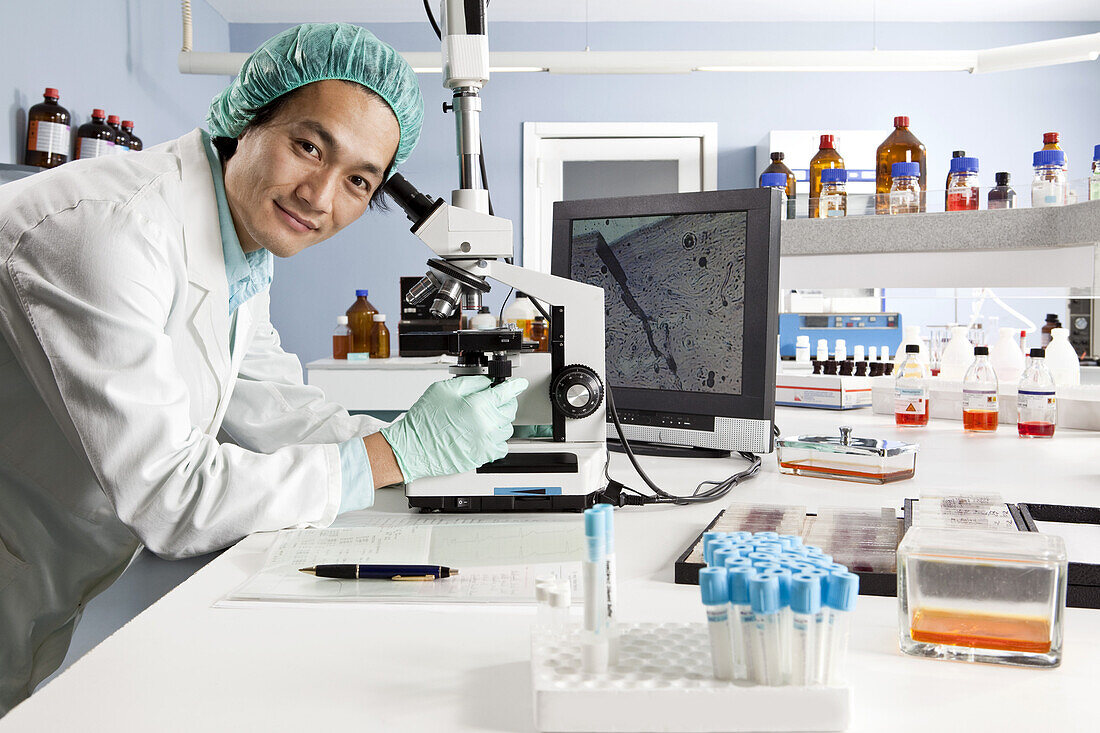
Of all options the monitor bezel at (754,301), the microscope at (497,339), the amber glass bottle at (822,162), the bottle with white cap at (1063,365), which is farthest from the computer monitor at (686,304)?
the bottle with white cap at (1063,365)

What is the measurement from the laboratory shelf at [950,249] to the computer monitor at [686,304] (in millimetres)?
606

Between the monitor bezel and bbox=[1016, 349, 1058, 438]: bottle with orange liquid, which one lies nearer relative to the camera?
the monitor bezel

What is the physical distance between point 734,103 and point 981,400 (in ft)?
11.1

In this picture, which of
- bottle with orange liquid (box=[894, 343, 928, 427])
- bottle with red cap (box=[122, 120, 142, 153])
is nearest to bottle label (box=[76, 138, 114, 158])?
bottle with red cap (box=[122, 120, 142, 153])

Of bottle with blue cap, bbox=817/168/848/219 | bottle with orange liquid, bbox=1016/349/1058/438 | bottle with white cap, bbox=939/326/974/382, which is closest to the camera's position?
bottle with orange liquid, bbox=1016/349/1058/438

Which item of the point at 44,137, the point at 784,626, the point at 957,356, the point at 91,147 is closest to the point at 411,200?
the point at 784,626

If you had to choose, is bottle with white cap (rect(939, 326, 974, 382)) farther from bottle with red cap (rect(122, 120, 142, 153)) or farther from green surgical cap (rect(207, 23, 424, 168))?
bottle with red cap (rect(122, 120, 142, 153))

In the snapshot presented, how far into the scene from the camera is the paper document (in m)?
0.76

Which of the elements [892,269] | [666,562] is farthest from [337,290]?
[666,562]

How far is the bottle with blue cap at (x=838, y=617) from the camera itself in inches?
19.9

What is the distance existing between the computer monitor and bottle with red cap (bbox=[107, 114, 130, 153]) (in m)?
2.41

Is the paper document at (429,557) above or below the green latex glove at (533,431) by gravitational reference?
below

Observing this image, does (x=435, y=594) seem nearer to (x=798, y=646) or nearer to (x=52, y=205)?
(x=798, y=646)

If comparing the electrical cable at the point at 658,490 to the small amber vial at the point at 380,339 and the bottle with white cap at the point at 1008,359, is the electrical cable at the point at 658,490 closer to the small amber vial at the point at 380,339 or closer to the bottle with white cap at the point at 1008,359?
the bottle with white cap at the point at 1008,359
